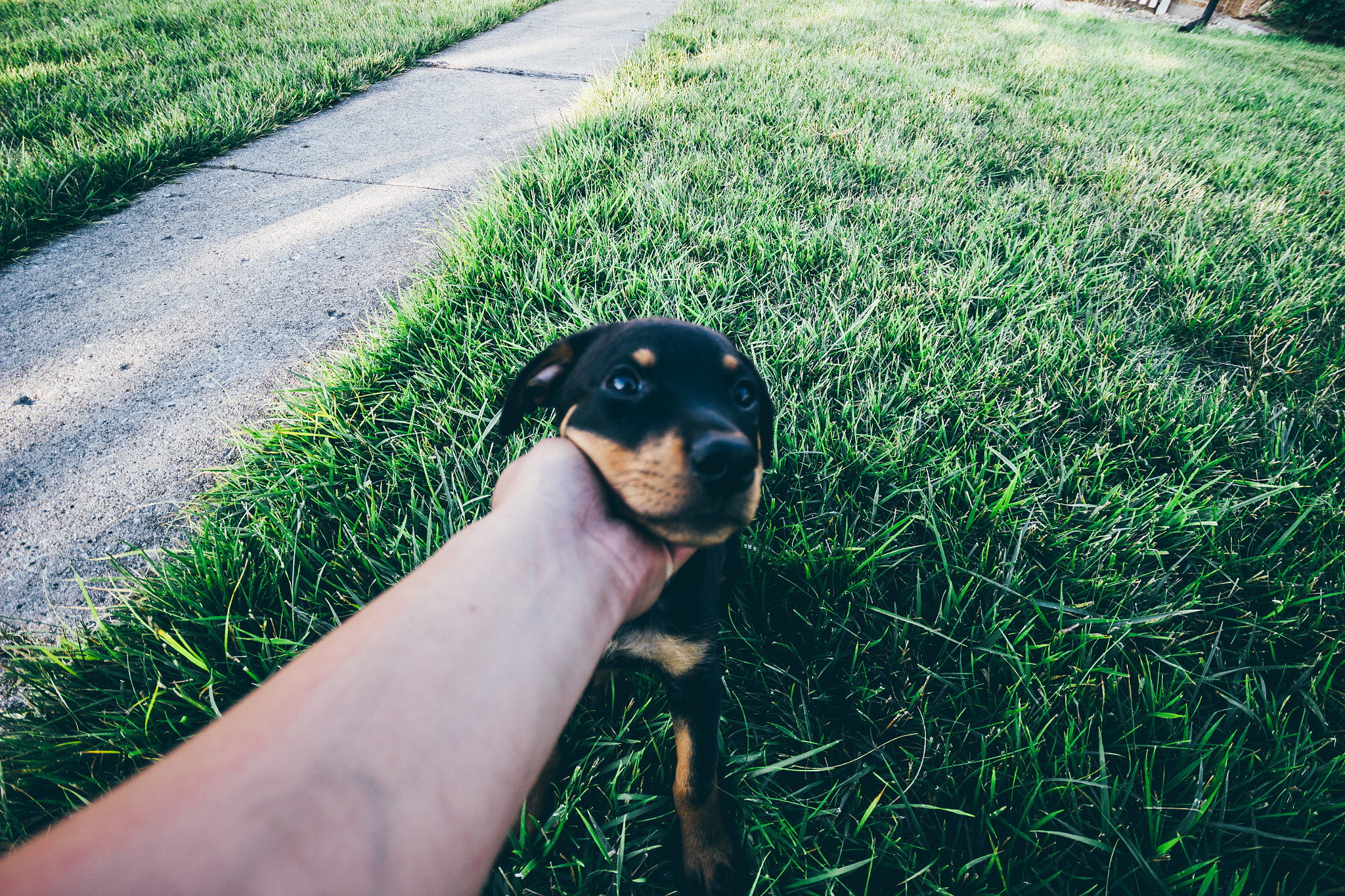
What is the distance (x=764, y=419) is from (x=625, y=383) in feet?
1.67

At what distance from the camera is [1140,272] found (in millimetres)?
3053

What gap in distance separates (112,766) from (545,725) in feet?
3.62

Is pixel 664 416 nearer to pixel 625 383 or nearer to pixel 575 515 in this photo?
pixel 625 383

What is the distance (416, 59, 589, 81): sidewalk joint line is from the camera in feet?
A: 19.4

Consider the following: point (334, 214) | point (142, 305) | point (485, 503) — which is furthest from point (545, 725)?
point (334, 214)

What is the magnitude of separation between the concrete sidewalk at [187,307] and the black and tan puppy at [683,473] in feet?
4.48

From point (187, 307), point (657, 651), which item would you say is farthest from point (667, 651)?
point (187, 307)

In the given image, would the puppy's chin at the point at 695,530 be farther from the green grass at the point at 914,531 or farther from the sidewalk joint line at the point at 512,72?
the sidewalk joint line at the point at 512,72

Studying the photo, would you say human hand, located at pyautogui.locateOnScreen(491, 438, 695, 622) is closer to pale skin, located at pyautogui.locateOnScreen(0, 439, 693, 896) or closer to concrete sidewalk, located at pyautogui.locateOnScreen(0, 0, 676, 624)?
pale skin, located at pyautogui.locateOnScreen(0, 439, 693, 896)

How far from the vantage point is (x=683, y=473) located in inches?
45.9

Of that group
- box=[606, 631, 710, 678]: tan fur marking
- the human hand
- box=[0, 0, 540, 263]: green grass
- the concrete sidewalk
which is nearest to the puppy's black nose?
the human hand

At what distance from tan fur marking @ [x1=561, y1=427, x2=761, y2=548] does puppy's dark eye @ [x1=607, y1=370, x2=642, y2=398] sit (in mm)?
210

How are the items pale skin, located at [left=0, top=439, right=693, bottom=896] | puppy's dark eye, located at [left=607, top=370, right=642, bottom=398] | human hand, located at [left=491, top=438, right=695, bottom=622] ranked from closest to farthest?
1. pale skin, located at [left=0, top=439, right=693, bottom=896]
2. human hand, located at [left=491, top=438, right=695, bottom=622]
3. puppy's dark eye, located at [left=607, top=370, right=642, bottom=398]

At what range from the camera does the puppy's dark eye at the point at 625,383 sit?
4.77ft
